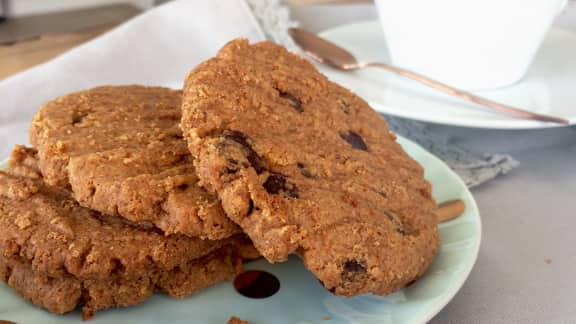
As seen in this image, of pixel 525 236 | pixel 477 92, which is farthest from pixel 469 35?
pixel 525 236

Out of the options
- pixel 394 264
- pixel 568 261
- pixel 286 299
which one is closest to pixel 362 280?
pixel 394 264

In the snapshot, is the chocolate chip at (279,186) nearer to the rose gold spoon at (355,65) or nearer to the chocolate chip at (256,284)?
the chocolate chip at (256,284)

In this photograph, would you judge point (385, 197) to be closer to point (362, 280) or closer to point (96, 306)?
point (362, 280)

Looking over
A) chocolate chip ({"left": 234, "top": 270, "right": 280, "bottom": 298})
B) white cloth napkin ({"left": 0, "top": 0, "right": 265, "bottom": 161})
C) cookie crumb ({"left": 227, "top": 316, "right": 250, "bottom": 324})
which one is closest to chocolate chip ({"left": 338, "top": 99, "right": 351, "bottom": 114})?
chocolate chip ({"left": 234, "top": 270, "right": 280, "bottom": 298})

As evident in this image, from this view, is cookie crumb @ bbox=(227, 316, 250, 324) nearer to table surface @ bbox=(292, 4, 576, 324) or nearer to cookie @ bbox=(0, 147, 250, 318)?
cookie @ bbox=(0, 147, 250, 318)

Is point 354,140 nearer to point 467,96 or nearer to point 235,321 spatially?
point 235,321

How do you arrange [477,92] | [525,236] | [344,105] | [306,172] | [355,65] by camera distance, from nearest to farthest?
[306,172] → [344,105] → [525,236] → [477,92] → [355,65]
